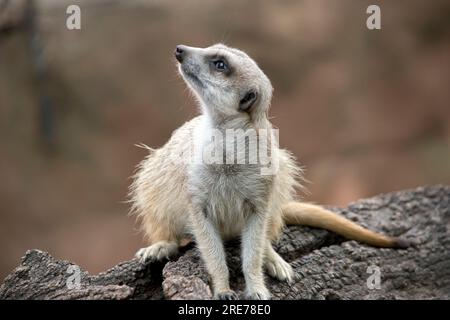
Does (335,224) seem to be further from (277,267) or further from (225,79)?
(225,79)

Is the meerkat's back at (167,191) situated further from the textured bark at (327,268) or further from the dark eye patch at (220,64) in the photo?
the dark eye patch at (220,64)

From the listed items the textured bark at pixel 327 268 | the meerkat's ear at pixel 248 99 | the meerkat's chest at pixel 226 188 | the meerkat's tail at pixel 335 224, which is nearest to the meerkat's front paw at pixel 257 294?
the textured bark at pixel 327 268

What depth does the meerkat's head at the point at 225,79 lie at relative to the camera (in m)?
3.28

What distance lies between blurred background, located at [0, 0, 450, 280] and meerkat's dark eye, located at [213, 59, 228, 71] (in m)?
4.62

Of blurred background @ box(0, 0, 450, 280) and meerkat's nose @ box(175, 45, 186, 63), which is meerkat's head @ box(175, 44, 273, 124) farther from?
blurred background @ box(0, 0, 450, 280)

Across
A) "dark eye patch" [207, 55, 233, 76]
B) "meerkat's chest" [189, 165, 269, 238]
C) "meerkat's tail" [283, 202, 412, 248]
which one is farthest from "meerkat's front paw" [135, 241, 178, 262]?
"dark eye patch" [207, 55, 233, 76]

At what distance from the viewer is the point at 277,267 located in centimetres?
349

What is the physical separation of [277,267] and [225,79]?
1042 millimetres

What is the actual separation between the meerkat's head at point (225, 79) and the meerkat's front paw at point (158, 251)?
2.70 ft

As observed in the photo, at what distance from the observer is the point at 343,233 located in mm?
3949

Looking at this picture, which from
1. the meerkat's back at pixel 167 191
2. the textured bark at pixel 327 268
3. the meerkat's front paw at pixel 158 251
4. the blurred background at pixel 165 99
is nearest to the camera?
the textured bark at pixel 327 268

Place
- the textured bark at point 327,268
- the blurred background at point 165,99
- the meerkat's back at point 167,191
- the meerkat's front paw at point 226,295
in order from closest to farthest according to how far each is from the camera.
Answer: the meerkat's front paw at point 226,295
the textured bark at point 327,268
the meerkat's back at point 167,191
the blurred background at point 165,99

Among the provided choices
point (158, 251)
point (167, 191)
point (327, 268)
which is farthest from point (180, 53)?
point (327, 268)
